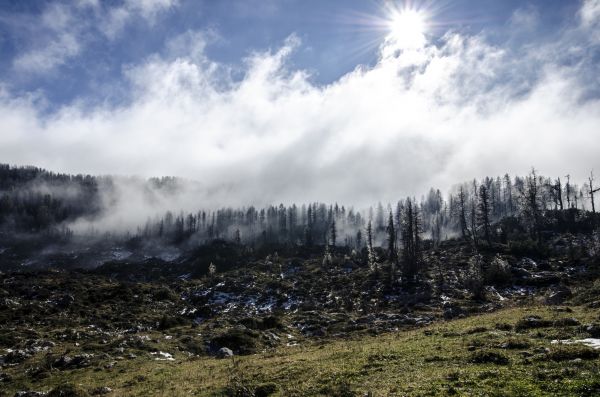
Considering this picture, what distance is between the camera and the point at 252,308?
8681 cm

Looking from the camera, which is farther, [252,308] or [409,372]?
[252,308]

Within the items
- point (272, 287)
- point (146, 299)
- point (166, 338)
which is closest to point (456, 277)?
point (272, 287)

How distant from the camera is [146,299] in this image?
282ft

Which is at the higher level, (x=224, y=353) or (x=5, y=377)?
(x=5, y=377)

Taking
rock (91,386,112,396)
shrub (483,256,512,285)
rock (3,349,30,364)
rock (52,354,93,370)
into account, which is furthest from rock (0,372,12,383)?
shrub (483,256,512,285)

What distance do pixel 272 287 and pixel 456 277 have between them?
1801 inches

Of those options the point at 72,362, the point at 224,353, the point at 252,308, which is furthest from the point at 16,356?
the point at 252,308

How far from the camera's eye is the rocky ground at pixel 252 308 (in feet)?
154

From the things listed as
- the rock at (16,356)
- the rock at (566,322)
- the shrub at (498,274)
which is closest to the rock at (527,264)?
the shrub at (498,274)

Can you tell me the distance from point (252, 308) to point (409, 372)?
67.0 m

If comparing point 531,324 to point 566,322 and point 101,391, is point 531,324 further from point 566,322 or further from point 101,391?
point 101,391

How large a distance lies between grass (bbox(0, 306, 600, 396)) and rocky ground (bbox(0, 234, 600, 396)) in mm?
1220

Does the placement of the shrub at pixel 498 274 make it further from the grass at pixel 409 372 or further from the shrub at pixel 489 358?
the shrub at pixel 489 358

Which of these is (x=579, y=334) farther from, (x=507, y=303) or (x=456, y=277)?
(x=456, y=277)
